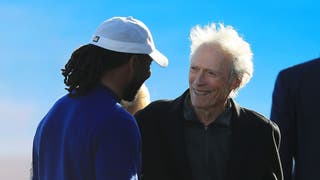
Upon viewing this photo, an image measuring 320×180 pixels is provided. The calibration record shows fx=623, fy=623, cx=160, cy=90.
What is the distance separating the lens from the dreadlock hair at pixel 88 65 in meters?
2.95

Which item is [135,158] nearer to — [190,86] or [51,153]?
[51,153]

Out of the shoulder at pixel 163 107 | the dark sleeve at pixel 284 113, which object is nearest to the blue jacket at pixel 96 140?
the dark sleeve at pixel 284 113

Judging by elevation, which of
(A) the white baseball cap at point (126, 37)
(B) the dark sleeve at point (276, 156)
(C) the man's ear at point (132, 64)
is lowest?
(B) the dark sleeve at point (276, 156)

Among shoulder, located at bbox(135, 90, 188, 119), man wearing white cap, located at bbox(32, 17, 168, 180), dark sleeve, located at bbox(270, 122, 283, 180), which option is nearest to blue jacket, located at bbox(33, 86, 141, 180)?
man wearing white cap, located at bbox(32, 17, 168, 180)

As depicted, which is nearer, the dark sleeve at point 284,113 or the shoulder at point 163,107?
the dark sleeve at point 284,113

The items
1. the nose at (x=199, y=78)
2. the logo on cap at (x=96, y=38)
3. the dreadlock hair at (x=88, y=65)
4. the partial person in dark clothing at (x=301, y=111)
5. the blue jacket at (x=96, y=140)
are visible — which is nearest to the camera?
the blue jacket at (x=96, y=140)

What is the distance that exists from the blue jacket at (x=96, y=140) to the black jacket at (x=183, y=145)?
1.49 m

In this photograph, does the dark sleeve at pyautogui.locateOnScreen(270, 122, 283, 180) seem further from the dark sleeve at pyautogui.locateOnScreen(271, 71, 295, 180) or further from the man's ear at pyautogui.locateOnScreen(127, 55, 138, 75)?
the man's ear at pyautogui.locateOnScreen(127, 55, 138, 75)

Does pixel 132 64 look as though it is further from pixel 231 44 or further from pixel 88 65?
pixel 231 44

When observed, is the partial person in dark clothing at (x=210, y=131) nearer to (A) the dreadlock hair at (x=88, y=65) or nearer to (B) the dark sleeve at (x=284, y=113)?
(B) the dark sleeve at (x=284, y=113)

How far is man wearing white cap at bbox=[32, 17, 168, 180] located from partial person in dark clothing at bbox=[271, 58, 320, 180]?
1.02 metres

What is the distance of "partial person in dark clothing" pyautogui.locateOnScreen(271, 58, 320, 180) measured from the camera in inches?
152

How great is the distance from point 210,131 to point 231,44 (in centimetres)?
68

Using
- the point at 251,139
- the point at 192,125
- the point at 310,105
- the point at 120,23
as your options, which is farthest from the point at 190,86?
the point at 120,23
